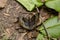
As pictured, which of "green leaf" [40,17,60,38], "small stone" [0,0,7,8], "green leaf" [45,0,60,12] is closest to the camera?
"green leaf" [40,17,60,38]

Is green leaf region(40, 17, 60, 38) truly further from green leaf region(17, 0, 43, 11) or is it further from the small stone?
the small stone

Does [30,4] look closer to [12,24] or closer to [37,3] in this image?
[37,3]

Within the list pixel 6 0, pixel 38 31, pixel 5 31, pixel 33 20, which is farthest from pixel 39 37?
pixel 6 0

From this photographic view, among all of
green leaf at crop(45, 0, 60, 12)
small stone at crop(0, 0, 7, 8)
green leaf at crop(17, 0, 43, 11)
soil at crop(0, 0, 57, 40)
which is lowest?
soil at crop(0, 0, 57, 40)

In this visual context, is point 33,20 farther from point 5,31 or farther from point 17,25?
point 5,31

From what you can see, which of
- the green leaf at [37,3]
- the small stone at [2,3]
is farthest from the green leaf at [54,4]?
the small stone at [2,3]

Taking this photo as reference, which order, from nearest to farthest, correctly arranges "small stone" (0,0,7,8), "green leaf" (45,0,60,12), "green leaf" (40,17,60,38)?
1. "green leaf" (40,17,60,38)
2. "green leaf" (45,0,60,12)
3. "small stone" (0,0,7,8)

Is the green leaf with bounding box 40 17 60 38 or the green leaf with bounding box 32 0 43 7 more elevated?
the green leaf with bounding box 32 0 43 7

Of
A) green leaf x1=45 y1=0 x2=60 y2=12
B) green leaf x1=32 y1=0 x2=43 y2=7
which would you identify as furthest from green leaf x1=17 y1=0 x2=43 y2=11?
green leaf x1=45 y1=0 x2=60 y2=12

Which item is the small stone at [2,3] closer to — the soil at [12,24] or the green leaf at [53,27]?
the soil at [12,24]
